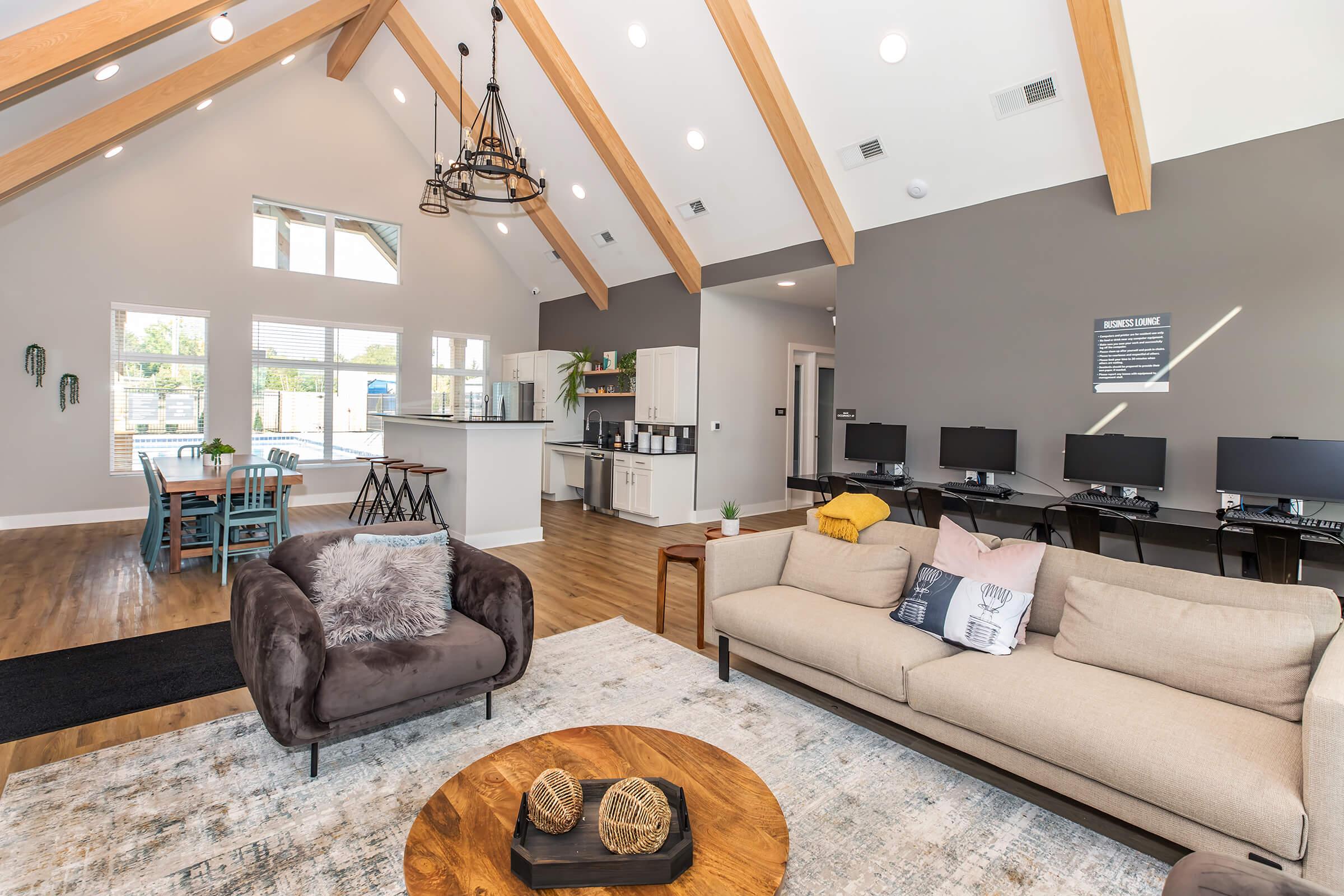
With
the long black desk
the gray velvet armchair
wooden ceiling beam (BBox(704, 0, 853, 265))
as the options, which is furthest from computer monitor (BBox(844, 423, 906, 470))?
the gray velvet armchair

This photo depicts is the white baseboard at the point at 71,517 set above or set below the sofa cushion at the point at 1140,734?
below

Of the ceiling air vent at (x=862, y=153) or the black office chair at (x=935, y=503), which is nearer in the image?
the black office chair at (x=935, y=503)

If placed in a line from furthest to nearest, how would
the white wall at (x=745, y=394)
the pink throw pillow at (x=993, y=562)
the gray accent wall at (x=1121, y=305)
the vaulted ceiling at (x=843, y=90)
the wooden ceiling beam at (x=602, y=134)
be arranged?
the white wall at (x=745, y=394) < the wooden ceiling beam at (x=602, y=134) < the gray accent wall at (x=1121, y=305) < the vaulted ceiling at (x=843, y=90) < the pink throw pillow at (x=993, y=562)

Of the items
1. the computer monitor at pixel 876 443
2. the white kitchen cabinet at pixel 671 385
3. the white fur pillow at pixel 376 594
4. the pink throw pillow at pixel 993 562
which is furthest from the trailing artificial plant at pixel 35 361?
the pink throw pillow at pixel 993 562

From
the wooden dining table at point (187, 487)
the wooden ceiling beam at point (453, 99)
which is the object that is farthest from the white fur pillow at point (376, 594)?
the wooden ceiling beam at point (453, 99)

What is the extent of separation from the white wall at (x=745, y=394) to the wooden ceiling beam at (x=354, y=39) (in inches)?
174

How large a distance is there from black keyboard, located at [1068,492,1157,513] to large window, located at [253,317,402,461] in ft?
24.4

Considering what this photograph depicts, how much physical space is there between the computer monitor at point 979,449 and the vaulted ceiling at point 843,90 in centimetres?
178

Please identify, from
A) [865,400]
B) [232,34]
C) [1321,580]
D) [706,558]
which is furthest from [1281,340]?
[232,34]

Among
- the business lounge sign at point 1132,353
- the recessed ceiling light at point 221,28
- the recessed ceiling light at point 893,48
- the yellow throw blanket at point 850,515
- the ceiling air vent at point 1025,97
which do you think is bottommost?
the yellow throw blanket at point 850,515

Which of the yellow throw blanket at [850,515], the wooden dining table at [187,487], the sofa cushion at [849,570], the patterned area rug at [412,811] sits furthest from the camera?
the wooden dining table at [187,487]

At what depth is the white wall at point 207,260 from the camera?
6695 mm

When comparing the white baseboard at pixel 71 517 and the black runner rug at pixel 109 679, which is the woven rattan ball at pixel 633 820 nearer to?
the black runner rug at pixel 109 679

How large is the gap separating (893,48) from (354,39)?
6117mm
